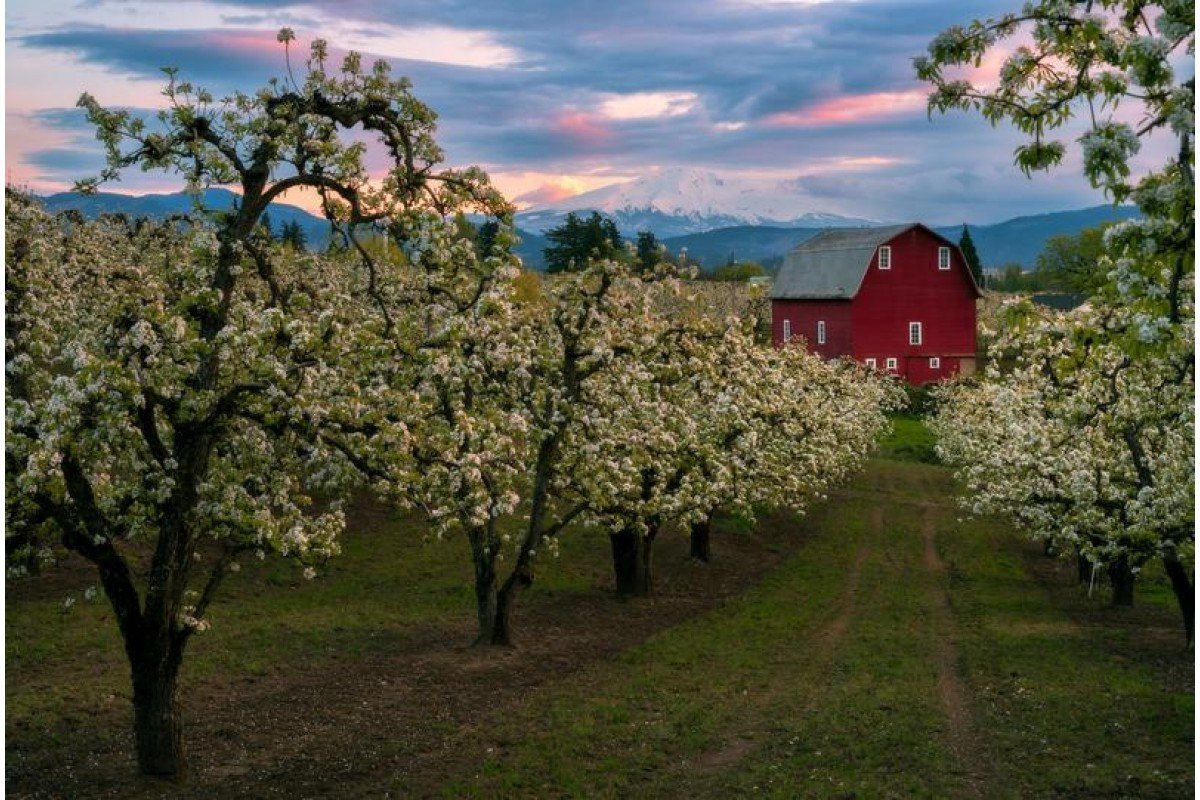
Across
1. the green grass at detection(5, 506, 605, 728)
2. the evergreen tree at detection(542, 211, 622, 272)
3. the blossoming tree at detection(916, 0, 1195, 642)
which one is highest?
the evergreen tree at detection(542, 211, 622, 272)

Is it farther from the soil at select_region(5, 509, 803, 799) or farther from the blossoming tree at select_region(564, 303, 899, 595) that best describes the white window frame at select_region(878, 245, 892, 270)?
the soil at select_region(5, 509, 803, 799)

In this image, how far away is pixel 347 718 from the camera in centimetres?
2111

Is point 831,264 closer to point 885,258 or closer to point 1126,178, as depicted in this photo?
point 885,258

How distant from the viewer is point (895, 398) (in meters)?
83.7

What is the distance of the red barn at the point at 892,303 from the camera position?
9100 centimetres

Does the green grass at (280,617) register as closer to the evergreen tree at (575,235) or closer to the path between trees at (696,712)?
the path between trees at (696,712)

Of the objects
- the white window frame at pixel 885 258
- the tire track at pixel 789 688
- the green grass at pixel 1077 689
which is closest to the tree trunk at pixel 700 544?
the tire track at pixel 789 688

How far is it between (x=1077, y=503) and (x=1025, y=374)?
32.8 ft

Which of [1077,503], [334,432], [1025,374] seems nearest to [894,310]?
[1025,374]

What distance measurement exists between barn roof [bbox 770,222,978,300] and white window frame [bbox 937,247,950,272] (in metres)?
0.72

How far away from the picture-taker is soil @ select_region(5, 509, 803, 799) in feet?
57.0

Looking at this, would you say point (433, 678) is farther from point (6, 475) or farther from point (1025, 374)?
point (1025, 374)

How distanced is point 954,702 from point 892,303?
237ft

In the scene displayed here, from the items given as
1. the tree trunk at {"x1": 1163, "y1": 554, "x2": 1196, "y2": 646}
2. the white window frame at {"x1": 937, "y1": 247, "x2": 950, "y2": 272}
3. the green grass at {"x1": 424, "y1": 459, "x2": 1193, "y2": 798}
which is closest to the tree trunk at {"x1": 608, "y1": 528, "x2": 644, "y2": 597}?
the green grass at {"x1": 424, "y1": 459, "x2": 1193, "y2": 798}
